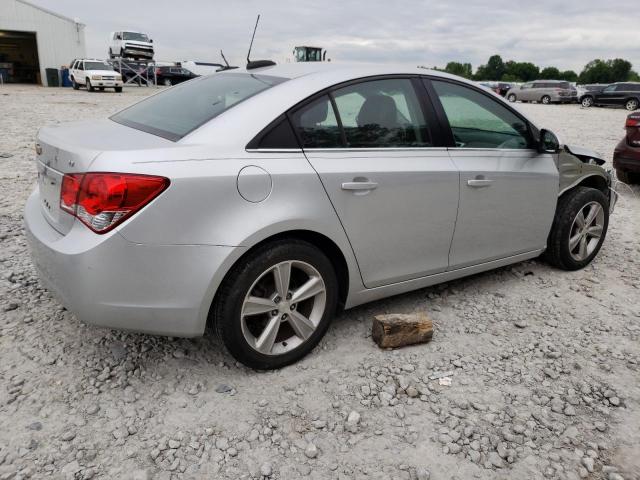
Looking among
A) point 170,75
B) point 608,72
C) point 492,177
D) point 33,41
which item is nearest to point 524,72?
Answer: point 608,72

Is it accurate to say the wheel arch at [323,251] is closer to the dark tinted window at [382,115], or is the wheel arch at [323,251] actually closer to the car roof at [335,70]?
the dark tinted window at [382,115]

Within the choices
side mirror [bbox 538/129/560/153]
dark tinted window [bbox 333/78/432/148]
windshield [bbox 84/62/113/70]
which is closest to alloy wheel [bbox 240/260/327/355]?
dark tinted window [bbox 333/78/432/148]

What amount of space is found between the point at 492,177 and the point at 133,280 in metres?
2.34

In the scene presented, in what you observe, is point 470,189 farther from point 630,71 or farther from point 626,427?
point 630,71

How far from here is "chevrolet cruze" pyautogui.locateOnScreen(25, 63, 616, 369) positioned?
232 cm

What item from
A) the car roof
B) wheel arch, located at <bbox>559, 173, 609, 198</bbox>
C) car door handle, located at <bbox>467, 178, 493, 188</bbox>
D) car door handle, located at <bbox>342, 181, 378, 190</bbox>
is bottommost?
wheel arch, located at <bbox>559, 173, 609, 198</bbox>

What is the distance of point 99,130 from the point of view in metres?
2.86

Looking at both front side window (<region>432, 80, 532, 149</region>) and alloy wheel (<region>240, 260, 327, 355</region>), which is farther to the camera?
front side window (<region>432, 80, 532, 149</region>)

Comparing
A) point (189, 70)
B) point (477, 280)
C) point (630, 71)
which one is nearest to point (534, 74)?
point (630, 71)

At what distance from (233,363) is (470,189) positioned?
71.2 inches

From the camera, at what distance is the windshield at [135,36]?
118 feet

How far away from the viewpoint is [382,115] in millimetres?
3086

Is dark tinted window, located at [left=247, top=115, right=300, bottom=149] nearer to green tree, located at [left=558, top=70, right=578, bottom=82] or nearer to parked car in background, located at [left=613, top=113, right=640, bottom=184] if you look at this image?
parked car in background, located at [left=613, top=113, right=640, bottom=184]

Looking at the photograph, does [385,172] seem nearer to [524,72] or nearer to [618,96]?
[618,96]
